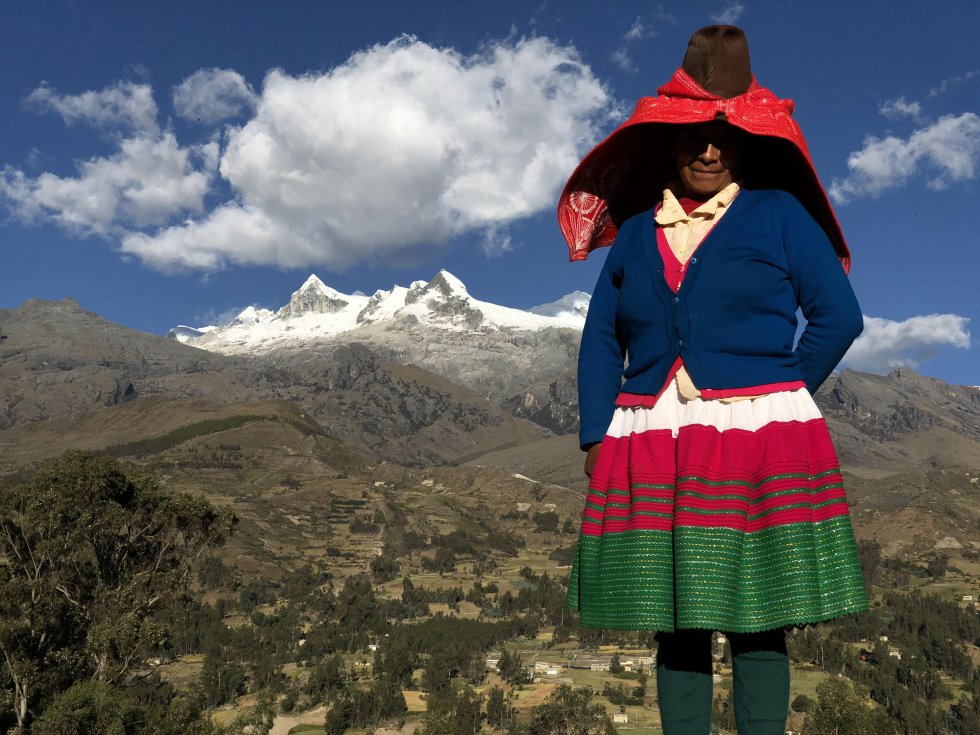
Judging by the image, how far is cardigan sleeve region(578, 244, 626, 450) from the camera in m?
4.73

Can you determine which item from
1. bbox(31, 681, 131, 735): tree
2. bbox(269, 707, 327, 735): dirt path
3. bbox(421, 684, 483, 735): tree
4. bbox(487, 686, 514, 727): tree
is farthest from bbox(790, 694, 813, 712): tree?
bbox(31, 681, 131, 735): tree

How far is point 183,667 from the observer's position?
128250 mm

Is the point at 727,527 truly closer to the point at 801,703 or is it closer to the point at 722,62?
the point at 722,62

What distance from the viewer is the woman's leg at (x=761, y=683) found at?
3904 mm

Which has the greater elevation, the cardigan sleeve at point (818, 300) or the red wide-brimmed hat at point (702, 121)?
the red wide-brimmed hat at point (702, 121)

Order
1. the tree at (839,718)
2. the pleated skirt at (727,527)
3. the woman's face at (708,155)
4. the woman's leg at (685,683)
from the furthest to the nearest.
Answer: the tree at (839,718), the woman's face at (708,155), the woman's leg at (685,683), the pleated skirt at (727,527)

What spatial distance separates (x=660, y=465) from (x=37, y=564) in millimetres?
45985

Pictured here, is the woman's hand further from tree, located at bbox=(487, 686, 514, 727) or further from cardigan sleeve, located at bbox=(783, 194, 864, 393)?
tree, located at bbox=(487, 686, 514, 727)

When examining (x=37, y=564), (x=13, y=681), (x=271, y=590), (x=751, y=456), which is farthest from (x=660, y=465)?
(x=271, y=590)

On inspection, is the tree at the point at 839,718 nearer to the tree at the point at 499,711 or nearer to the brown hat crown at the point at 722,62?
the tree at the point at 499,711

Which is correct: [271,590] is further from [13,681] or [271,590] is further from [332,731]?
[13,681]

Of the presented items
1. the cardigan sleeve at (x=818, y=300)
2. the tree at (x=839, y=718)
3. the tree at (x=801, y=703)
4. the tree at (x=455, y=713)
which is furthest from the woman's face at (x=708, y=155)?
the tree at (x=801, y=703)

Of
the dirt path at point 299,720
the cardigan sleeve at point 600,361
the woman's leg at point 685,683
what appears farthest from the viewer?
the dirt path at point 299,720

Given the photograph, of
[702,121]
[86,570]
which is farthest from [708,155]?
[86,570]
